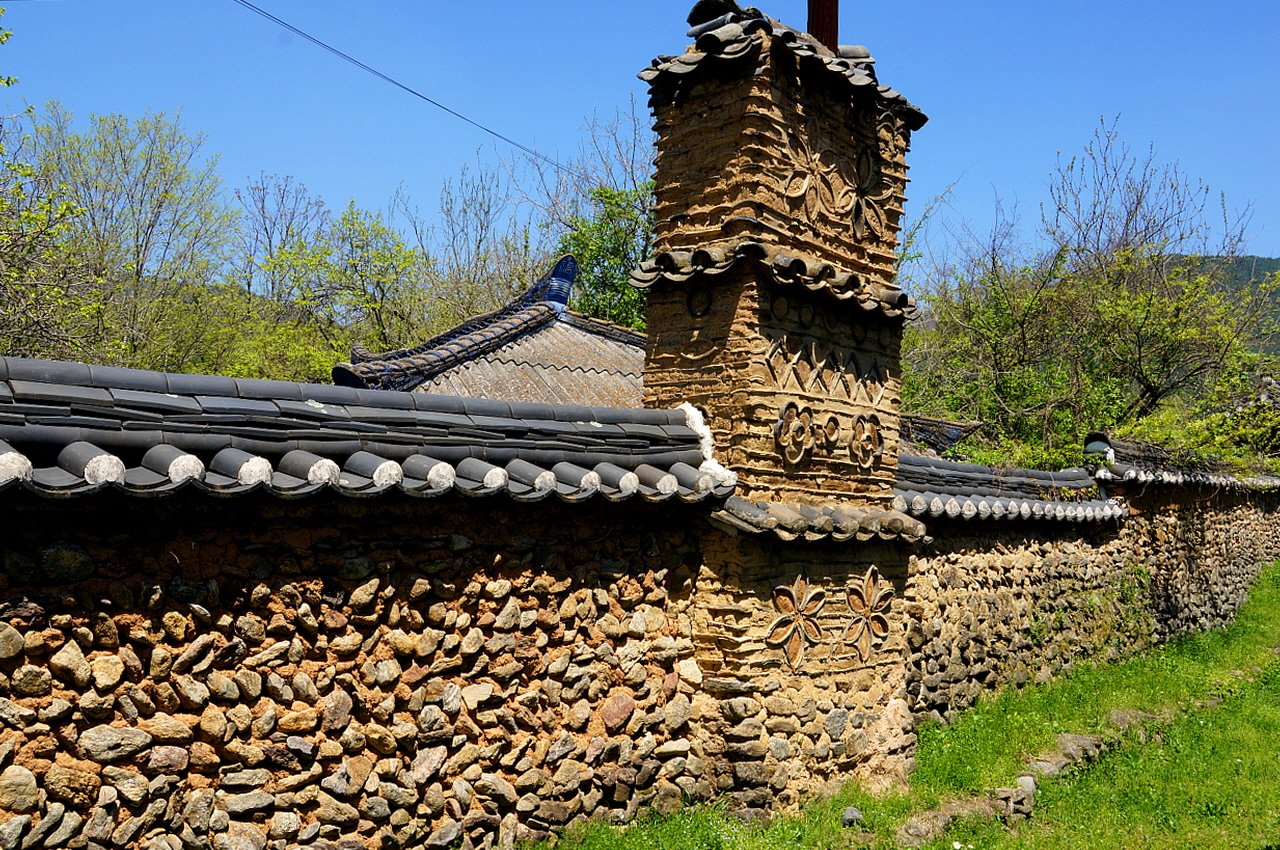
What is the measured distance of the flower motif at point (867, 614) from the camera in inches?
243

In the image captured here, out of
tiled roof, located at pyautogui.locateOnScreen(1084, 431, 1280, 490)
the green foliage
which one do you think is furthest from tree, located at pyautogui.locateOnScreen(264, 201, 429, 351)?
tiled roof, located at pyautogui.locateOnScreen(1084, 431, 1280, 490)

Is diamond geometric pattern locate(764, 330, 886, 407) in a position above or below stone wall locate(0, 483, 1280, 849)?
above

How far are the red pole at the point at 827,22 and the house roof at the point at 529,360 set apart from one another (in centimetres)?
A: 512

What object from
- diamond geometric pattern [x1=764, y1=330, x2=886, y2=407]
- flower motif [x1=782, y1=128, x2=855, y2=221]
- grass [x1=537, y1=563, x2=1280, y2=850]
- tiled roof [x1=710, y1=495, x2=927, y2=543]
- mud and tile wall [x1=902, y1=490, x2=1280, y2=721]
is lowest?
grass [x1=537, y1=563, x2=1280, y2=850]

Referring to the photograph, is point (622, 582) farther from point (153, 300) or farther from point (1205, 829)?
point (153, 300)

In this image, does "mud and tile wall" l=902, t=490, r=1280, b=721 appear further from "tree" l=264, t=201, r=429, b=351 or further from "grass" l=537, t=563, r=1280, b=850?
"tree" l=264, t=201, r=429, b=351

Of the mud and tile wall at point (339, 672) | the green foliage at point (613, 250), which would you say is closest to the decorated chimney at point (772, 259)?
Result: the mud and tile wall at point (339, 672)

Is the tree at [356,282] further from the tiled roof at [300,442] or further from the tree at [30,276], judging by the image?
the tiled roof at [300,442]

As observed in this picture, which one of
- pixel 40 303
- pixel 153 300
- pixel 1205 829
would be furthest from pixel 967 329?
pixel 153 300

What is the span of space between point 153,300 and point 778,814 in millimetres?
20953

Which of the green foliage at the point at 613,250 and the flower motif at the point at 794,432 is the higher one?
the green foliage at the point at 613,250

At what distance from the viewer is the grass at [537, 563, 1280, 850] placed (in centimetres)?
534

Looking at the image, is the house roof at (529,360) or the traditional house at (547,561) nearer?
the traditional house at (547,561)

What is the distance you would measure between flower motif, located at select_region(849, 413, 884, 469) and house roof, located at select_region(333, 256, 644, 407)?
Answer: 185 inches
